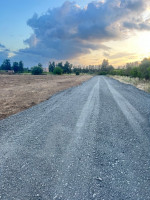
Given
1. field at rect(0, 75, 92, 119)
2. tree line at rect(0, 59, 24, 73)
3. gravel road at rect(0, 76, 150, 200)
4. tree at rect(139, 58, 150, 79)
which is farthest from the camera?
tree line at rect(0, 59, 24, 73)

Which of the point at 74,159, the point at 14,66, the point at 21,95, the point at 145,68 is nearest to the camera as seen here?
the point at 74,159

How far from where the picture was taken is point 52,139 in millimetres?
4738

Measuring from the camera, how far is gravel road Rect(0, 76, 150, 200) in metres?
2.71

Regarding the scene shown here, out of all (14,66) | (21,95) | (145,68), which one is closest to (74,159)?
(21,95)

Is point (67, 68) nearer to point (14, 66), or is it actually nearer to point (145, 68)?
point (14, 66)

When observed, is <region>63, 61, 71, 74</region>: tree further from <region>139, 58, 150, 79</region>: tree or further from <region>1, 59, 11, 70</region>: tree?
<region>139, 58, 150, 79</region>: tree

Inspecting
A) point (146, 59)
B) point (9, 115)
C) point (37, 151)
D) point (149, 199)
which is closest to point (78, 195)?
point (149, 199)

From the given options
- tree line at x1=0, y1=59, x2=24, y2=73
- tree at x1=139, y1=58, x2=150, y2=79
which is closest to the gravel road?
tree at x1=139, y1=58, x2=150, y2=79

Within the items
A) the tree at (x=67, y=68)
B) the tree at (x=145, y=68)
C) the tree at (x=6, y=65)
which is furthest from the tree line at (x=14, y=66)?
the tree at (x=145, y=68)

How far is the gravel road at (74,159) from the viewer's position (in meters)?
2.71

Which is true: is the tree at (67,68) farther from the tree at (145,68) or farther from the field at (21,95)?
the field at (21,95)

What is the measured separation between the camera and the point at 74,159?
3.67 meters

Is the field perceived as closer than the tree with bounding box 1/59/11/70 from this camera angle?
Yes

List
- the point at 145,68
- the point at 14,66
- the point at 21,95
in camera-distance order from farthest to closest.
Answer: the point at 14,66, the point at 145,68, the point at 21,95
